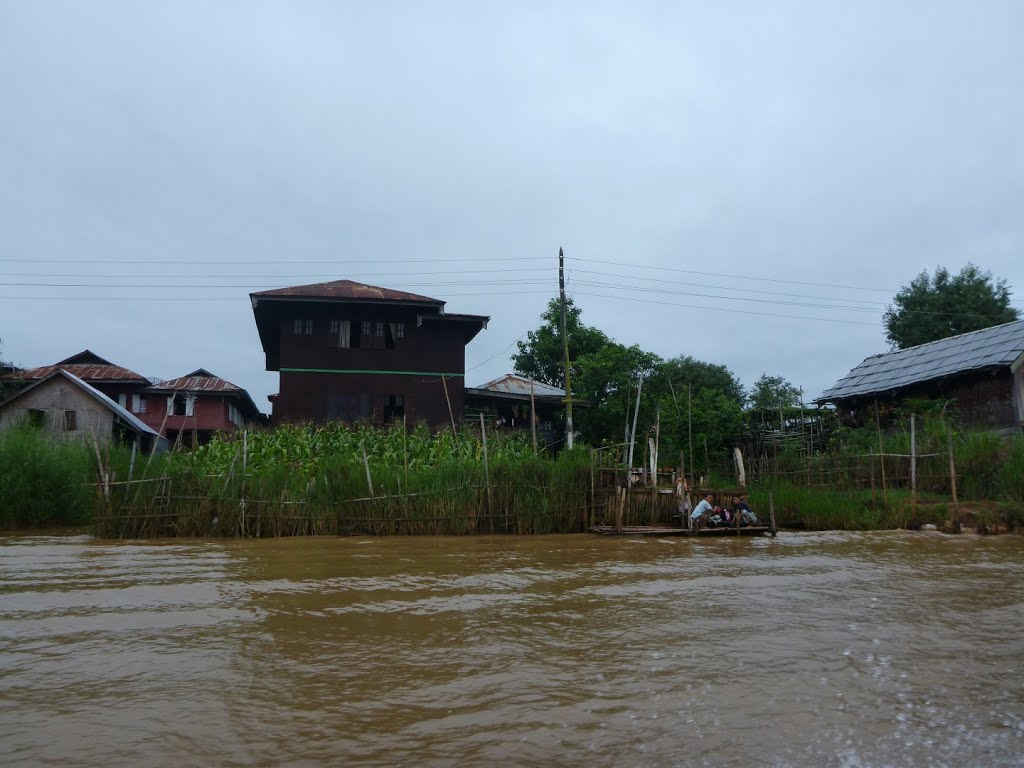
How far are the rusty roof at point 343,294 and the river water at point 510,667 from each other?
39.9 ft

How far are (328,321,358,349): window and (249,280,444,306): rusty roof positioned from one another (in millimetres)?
856

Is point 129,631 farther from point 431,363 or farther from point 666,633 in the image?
point 431,363

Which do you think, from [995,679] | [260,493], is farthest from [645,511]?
[995,679]

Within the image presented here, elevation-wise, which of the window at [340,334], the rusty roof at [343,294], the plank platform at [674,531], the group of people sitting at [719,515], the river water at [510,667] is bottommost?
the river water at [510,667]

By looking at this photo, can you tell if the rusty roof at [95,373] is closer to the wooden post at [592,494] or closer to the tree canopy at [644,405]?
the tree canopy at [644,405]

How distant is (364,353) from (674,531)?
11.0m

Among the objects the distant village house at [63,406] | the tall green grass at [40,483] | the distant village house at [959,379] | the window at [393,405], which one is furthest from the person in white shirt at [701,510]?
the distant village house at [63,406]

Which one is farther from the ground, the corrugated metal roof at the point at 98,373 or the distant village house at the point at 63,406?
the corrugated metal roof at the point at 98,373

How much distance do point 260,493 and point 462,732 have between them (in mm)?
9095

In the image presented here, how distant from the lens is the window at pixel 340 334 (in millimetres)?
19844

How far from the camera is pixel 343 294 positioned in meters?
19.6

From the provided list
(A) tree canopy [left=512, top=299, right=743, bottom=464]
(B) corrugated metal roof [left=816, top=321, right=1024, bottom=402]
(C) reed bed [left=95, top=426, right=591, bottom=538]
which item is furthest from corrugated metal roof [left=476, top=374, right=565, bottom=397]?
(C) reed bed [left=95, top=426, right=591, bottom=538]

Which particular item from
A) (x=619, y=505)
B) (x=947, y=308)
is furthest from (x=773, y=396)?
(x=619, y=505)

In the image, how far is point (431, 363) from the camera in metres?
20.5
